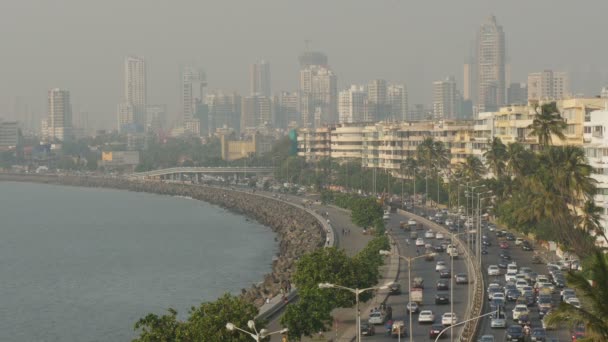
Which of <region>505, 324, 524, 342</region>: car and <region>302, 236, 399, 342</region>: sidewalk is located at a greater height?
<region>505, 324, 524, 342</region>: car

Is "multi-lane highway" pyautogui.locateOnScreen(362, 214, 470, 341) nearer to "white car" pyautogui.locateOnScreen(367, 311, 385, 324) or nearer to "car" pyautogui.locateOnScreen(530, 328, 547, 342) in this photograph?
"white car" pyautogui.locateOnScreen(367, 311, 385, 324)

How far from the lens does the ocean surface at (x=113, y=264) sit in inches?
2325

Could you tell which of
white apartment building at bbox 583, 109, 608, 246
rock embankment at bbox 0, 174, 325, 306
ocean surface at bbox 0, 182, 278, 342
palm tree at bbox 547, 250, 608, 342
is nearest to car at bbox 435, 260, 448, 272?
rock embankment at bbox 0, 174, 325, 306

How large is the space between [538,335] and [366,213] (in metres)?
46.1

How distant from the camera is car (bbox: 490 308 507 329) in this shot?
41.3m

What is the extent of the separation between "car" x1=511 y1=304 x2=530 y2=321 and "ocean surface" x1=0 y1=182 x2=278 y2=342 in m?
19.4

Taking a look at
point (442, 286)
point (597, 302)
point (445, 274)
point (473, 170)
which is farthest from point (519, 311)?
point (473, 170)

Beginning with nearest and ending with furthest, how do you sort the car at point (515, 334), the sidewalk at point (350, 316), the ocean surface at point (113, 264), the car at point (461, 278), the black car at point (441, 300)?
the car at point (515, 334)
the sidewalk at point (350, 316)
the black car at point (441, 300)
the car at point (461, 278)
the ocean surface at point (113, 264)

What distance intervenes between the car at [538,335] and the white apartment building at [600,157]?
74.8ft

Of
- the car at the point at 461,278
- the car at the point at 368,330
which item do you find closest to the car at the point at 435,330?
the car at the point at 368,330

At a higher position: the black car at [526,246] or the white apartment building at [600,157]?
the white apartment building at [600,157]

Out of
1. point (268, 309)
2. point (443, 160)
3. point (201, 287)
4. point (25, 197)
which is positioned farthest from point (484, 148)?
point (25, 197)

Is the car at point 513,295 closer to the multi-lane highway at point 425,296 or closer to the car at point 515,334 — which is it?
the multi-lane highway at point 425,296

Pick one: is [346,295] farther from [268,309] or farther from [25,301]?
[25,301]
